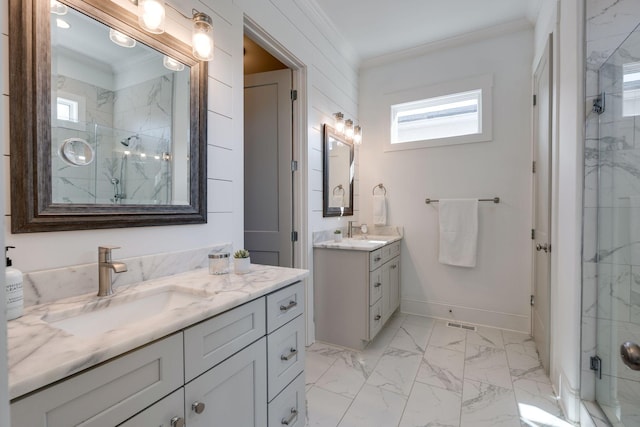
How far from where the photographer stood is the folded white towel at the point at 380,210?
10.5 ft

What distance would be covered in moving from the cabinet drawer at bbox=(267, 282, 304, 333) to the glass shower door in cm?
147

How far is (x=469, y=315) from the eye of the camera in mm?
2902

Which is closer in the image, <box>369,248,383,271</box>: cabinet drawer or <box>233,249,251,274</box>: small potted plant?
<box>233,249,251,274</box>: small potted plant

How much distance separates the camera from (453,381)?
77.5 inches

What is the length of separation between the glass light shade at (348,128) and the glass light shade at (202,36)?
5.79ft

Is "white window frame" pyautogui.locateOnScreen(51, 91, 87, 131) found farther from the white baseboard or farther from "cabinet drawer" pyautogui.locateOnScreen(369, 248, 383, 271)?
the white baseboard

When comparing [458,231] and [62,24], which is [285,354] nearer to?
[62,24]

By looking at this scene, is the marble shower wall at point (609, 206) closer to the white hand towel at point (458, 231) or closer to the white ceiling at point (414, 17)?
the white ceiling at point (414, 17)

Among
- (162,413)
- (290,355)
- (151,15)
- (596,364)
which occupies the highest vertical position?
(151,15)

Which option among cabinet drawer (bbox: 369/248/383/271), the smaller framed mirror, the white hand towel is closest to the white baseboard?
the white hand towel

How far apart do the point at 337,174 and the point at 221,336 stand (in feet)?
6.91

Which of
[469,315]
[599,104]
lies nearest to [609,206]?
[599,104]

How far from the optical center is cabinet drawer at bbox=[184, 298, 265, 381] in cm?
89

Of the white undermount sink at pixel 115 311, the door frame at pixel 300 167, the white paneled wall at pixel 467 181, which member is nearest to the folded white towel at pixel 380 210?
the white paneled wall at pixel 467 181
